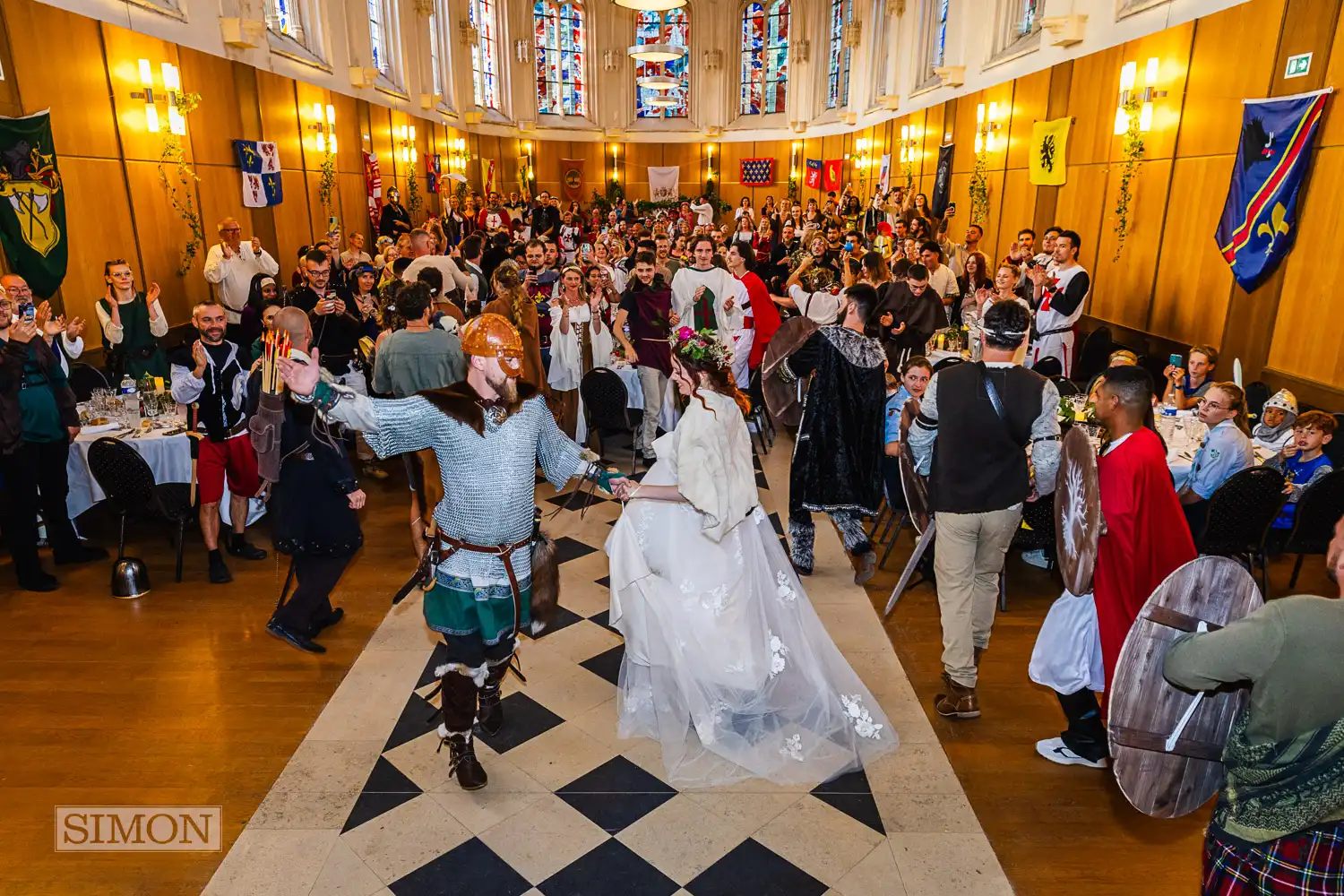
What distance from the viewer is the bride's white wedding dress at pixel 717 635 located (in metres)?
3.32

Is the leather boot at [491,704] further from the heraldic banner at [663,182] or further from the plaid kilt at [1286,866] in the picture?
the heraldic banner at [663,182]

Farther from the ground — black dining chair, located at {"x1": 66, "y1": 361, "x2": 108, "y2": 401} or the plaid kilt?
black dining chair, located at {"x1": 66, "y1": 361, "x2": 108, "y2": 401}

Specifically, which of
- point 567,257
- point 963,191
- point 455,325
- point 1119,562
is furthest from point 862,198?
point 1119,562

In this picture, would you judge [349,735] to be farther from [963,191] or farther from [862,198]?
[862,198]

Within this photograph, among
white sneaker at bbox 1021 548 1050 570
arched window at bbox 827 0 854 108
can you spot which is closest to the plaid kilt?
white sneaker at bbox 1021 548 1050 570

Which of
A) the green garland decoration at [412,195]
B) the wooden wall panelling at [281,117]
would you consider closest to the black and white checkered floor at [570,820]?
the wooden wall panelling at [281,117]

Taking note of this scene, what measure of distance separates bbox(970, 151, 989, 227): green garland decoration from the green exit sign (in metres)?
5.91

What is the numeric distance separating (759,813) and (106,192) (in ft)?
24.5

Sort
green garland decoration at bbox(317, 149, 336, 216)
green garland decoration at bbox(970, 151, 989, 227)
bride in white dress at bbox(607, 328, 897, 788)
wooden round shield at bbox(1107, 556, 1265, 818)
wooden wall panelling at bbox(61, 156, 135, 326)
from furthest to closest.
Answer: green garland decoration at bbox(970, 151, 989, 227) < green garland decoration at bbox(317, 149, 336, 216) < wooden wall panelling at bbox(61, 156, 135, 326) < bride in white dress at bbox(607, 328, 897, 788) < wooden round shield at bbox(1107, 556, 1265, 818)

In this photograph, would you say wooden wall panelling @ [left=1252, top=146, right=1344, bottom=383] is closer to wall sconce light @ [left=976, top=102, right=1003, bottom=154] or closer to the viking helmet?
the viking helmet

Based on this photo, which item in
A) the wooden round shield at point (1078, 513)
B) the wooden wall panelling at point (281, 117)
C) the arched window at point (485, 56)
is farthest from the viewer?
the arched window at point (485, 56)

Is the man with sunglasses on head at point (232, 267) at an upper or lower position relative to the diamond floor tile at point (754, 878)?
upper

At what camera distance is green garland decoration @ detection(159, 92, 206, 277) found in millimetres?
7887

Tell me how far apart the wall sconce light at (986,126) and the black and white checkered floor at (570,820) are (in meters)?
10.2
